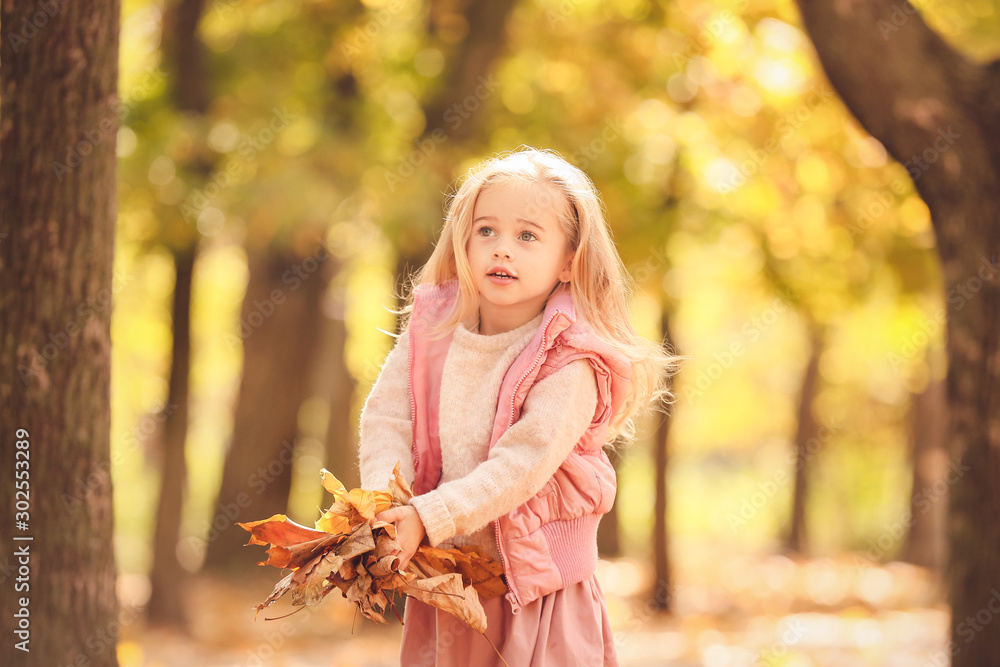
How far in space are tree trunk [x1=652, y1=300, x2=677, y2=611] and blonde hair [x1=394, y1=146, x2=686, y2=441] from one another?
8.41 m

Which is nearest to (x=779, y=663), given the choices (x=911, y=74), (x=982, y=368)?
(x=982, y=368)

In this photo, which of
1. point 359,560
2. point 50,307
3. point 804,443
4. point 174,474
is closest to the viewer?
point 359,560

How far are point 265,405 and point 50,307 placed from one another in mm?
8730

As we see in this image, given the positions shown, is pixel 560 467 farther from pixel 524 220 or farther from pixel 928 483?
pixel 928 483

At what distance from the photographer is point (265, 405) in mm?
11844

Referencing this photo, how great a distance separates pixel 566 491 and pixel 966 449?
2.77 m

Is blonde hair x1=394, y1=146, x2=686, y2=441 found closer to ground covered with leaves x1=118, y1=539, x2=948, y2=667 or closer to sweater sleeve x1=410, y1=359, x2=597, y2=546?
sweater sleeve x1=410, y1=359, x2=597, y2=546

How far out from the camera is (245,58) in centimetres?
906

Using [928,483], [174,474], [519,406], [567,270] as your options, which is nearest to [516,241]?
[567,270]

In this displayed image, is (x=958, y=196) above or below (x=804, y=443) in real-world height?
above

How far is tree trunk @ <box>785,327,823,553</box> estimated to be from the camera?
1755cm

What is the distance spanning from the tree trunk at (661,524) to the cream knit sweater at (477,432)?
338 inches

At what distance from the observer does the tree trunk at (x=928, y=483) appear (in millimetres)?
14734

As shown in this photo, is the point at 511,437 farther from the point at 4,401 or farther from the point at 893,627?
the point at 893,627
